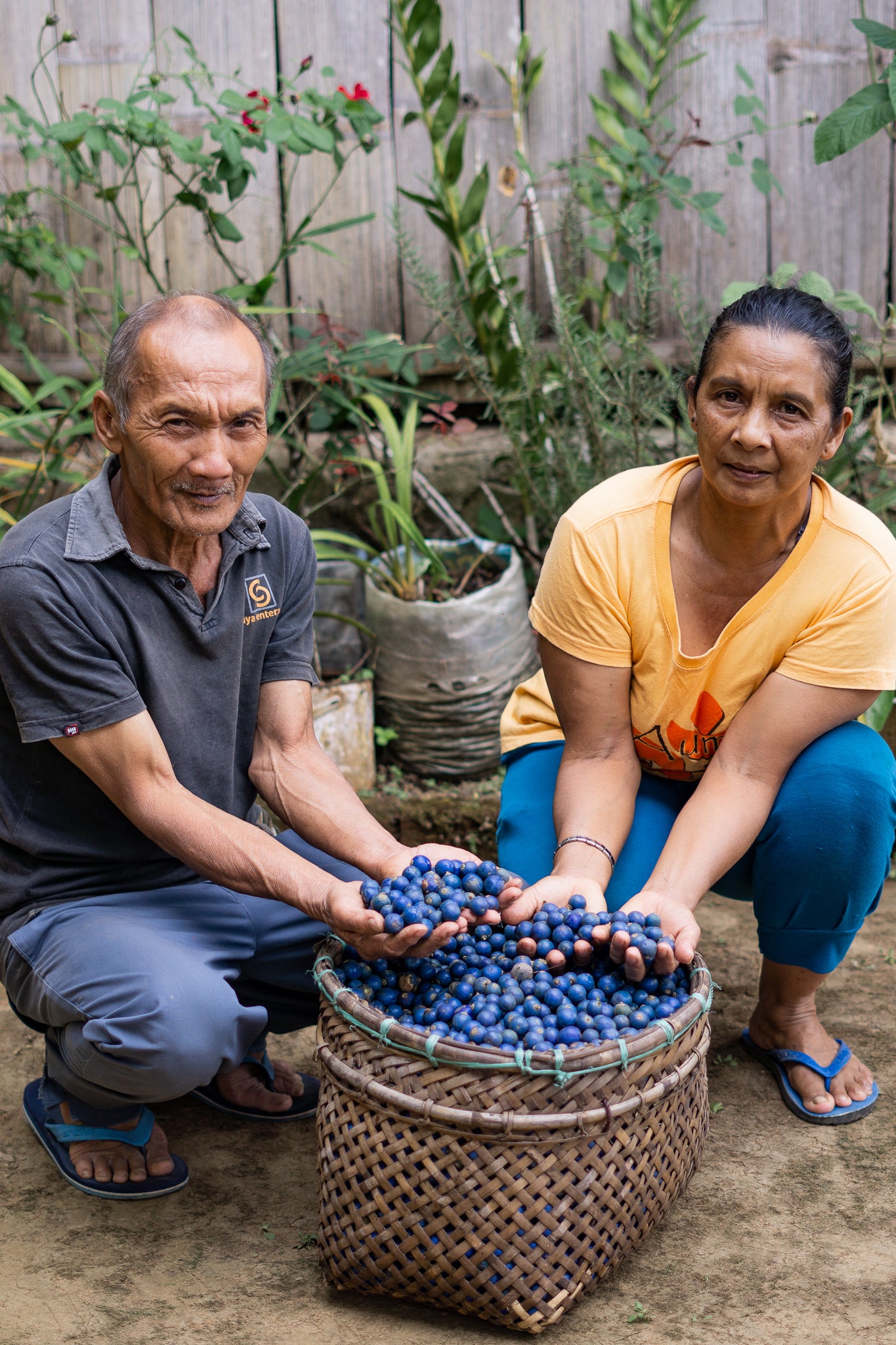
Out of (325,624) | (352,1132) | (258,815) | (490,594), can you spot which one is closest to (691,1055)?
(352,1132)

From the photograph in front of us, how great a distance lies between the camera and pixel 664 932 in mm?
1812

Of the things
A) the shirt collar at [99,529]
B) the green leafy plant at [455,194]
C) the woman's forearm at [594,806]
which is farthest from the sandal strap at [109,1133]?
the green leafy plant at [455,194]

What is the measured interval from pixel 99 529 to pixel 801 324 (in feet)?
3.72

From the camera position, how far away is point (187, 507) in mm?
1822

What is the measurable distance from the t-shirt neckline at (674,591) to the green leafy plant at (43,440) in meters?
1.66

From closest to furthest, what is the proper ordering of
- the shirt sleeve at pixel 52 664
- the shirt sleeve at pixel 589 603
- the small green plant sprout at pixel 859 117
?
the shirt sleeve at pixel 52 664
the shirt sleeve at pixel 589 603
the small green plant sprout at pixel 859 117

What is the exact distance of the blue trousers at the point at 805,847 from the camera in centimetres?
196

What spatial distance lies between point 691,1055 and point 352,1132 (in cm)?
48

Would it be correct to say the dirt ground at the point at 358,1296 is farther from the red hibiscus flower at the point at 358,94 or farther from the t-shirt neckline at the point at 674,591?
the red hibiscus flower at the point at 358,94

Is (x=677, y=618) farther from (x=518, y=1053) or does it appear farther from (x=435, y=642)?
(x=435, y=642)

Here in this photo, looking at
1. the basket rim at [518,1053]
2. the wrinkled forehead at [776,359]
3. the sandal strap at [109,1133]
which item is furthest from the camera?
the sandal strap at [109,1133]

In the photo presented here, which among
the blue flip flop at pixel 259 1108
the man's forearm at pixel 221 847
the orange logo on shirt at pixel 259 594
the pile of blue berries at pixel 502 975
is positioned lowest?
the blue flip flop at pixel 259 1108

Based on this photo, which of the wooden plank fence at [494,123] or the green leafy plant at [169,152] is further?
the wooden plank fence at [494,123]

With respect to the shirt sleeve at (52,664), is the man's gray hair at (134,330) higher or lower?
higher
